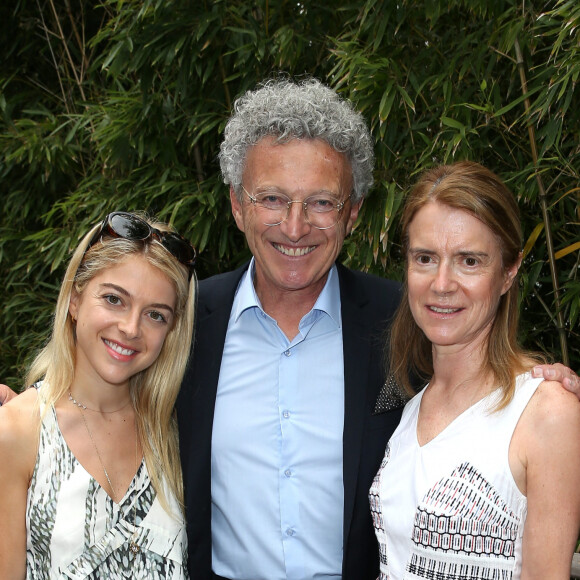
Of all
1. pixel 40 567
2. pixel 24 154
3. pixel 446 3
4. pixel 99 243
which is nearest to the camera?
pixel 40 567

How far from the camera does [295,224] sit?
2.26 meters

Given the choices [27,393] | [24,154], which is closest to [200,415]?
[27,393]

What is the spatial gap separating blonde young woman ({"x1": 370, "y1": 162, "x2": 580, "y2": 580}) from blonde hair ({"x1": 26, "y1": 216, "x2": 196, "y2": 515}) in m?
0.57

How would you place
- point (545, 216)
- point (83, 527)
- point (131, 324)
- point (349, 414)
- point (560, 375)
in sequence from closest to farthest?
1. point (560, 375)
2. point (83, 527)
3. point (131, 324)
4. point (349, 414)
5. point (545, 216)

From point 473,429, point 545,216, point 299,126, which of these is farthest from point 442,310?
point 545,216

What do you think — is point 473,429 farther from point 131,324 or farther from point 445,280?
point 131,324

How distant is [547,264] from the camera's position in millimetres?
3398

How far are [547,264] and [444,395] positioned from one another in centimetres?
163

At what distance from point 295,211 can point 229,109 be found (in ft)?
5.79

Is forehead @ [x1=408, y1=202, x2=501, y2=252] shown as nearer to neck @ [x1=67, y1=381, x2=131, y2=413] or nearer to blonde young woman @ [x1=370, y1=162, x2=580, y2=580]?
blonde young woman @ [x1=370, y1=162, x2=580, y2=580]

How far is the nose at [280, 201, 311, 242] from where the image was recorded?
226 centimetres

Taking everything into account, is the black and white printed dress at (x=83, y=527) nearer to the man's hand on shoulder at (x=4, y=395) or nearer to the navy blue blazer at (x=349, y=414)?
the navy blue blazer at (x=349, y=414)

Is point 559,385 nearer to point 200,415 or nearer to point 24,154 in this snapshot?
point 200,415

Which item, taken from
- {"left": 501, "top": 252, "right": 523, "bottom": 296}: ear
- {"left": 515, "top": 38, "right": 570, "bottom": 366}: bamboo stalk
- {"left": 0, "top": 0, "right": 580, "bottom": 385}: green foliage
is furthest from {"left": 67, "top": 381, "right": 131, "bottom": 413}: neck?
{"left": 515, "top": 38, "right": 570, "bottom": 366}: bamboo stalk
